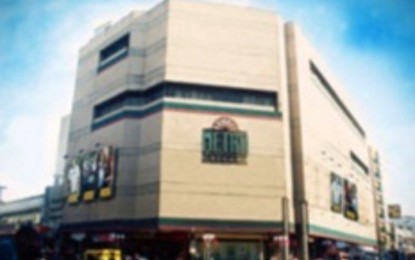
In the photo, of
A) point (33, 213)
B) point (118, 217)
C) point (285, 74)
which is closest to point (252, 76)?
point (285, 74)

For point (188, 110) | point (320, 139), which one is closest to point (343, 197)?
point (320, 139)

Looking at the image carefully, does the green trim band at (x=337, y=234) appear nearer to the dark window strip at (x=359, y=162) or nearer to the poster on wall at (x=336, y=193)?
the poster on wall at (x=336, y=193)

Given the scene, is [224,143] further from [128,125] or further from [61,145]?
[61,145]

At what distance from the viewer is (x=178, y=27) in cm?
4197

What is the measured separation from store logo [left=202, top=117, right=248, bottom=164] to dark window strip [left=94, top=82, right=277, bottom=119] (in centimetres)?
251

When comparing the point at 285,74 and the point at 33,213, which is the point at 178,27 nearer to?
the point at 285,74

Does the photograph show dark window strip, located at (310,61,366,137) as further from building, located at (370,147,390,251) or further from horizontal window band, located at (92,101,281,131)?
building, located at (370,147,390,251)

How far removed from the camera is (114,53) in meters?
47.8

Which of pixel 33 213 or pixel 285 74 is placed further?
pixel 33 213

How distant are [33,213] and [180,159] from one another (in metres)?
36.0

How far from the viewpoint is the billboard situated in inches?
3226

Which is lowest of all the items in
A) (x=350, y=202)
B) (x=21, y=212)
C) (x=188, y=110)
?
(x=21, y=212)

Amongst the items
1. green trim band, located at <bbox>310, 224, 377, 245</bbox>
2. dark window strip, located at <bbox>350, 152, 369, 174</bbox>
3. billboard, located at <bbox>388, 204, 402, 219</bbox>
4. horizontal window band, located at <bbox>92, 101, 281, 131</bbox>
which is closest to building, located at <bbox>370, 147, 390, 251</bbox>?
billboard, located at <bbox>388, 204, 402, 219</bbox>

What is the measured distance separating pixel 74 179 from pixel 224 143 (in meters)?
17.7
